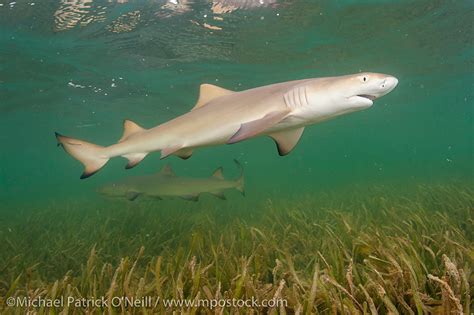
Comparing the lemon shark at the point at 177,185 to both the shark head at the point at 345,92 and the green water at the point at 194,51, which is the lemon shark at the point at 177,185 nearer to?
the green water at the point at 194,51

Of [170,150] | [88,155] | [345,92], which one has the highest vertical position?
[345,92]

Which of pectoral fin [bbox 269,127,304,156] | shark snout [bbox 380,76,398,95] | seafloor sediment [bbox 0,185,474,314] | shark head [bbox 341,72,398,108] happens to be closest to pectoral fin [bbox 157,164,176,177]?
seafloor sediment [bbox 0,185,474,314]

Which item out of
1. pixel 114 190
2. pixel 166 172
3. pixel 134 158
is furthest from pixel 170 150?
pixel 114 190

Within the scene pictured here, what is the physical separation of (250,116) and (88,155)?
10.0 ft

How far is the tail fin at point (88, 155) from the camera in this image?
5.50 m

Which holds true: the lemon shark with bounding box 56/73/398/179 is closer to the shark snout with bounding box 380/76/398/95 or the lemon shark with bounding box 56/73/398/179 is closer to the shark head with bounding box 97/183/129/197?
the shark snout with bounding box 380/76/398/95

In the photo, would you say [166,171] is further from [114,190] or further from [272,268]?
[272,268]

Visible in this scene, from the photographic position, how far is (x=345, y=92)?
152 inches

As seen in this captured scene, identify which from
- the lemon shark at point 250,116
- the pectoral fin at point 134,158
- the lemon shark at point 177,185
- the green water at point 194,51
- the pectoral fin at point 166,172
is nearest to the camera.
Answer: the lemon shark at point 250,116

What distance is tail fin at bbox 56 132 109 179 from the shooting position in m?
5.50

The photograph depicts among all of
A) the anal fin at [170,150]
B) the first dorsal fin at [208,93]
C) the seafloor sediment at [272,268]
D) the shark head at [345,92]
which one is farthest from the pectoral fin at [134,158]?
the shark head at [345,92]

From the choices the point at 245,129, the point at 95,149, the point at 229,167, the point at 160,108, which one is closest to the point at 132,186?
the point at 95,149

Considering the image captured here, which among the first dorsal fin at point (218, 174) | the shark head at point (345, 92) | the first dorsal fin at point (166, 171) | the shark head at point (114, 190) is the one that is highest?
the shark head at point (345, 92)

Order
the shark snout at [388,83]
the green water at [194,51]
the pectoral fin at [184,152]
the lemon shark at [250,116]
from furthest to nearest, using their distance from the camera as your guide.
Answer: the green water at [194,51] → the pectoral fin at [184,152] → the lemon shark at [250,116] → the shark snout at [388,83]
